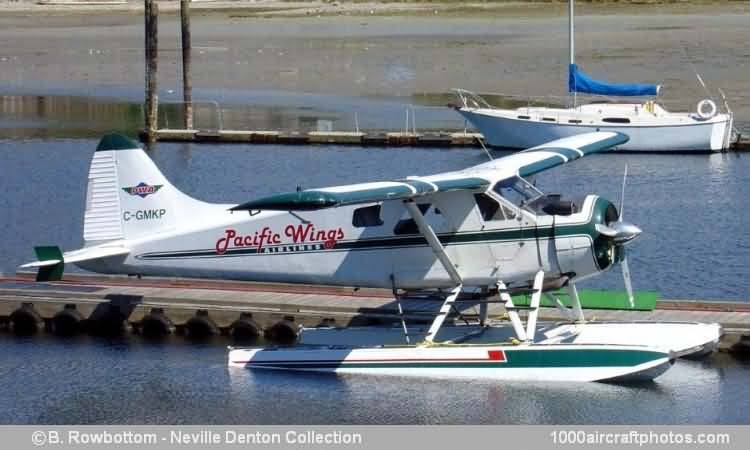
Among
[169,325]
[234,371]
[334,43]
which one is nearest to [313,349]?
[234,371]

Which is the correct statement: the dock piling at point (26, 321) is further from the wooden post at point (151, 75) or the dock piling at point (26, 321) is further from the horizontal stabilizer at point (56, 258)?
the wooden post at point (151, 75)

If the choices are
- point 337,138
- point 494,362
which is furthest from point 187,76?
point 494,362

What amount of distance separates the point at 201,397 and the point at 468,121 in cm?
3010

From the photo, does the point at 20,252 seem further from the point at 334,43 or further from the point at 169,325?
the point at 334,43

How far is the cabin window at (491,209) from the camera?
70.6 feet

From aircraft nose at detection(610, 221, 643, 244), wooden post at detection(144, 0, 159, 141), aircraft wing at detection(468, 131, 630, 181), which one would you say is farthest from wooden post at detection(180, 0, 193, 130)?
aircraft nose at detection(610, 221, 643, 244)

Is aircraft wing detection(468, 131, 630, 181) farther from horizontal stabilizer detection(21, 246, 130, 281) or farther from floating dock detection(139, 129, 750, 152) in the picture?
floating dock detection(139, 129, 750, 152)

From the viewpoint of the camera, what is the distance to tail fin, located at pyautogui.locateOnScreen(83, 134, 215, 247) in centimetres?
2319

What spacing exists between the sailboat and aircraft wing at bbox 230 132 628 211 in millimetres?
21674

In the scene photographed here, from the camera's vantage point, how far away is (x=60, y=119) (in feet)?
188

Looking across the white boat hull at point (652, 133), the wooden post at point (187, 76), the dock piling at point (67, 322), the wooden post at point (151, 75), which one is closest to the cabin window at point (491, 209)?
the dock piling at point (67, 322)

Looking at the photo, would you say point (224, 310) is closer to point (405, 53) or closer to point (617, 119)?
point (617, 119)

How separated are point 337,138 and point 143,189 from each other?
2595 centimetres

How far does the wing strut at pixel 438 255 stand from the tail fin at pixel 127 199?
3.31 meters
